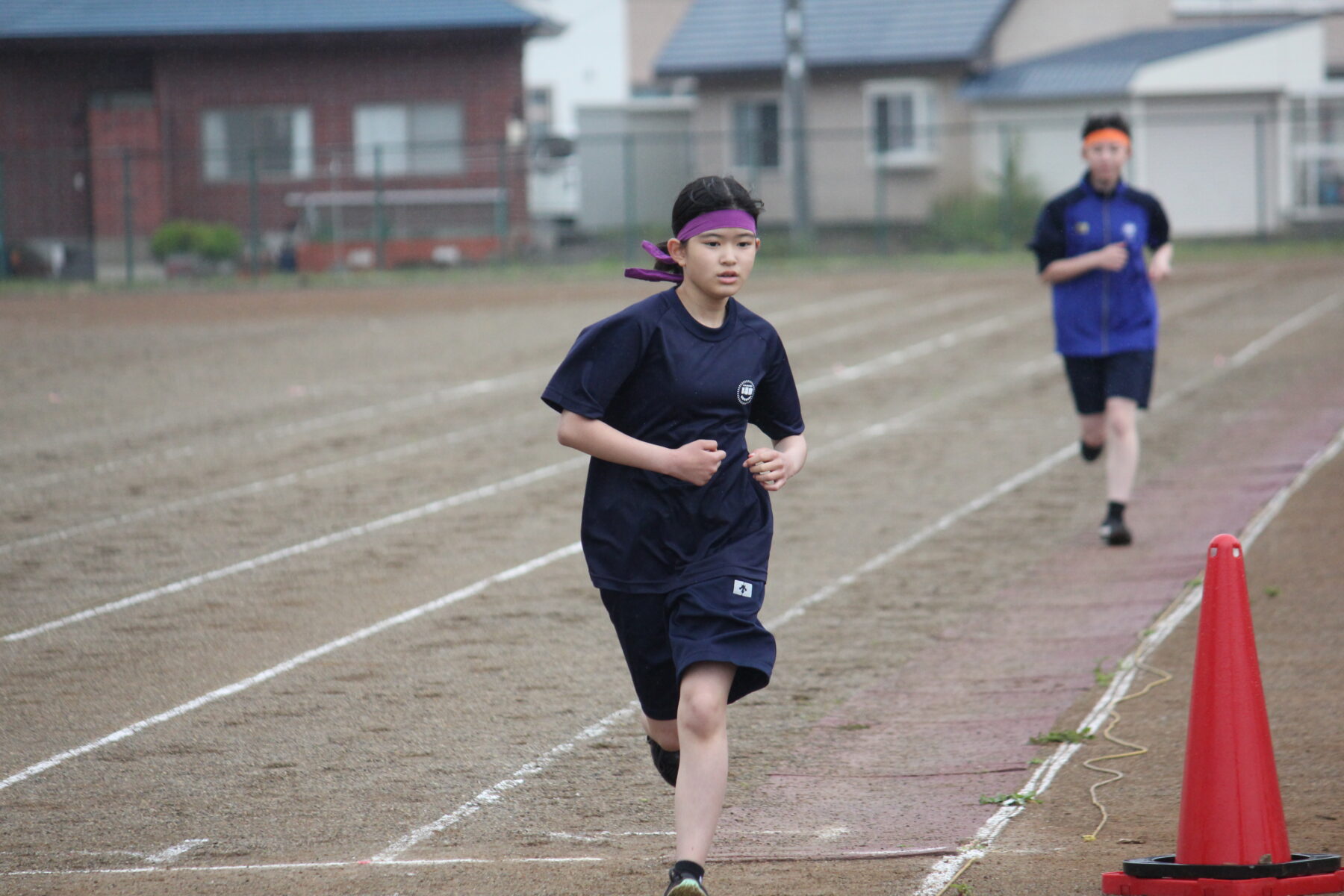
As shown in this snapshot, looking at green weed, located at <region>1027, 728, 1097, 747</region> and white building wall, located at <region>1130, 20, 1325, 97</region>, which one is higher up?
white building wall, located at <region>1130, 20, 1325, 97</region>

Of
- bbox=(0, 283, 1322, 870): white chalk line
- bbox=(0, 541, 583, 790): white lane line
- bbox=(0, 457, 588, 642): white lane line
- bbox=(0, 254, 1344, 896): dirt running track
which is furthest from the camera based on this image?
bbox=(0, 457, 588, 642): white lane line

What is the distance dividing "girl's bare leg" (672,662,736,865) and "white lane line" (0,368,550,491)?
8.68 m

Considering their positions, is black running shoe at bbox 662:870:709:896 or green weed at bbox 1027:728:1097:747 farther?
green weed at bbox 1027:728:1097:747

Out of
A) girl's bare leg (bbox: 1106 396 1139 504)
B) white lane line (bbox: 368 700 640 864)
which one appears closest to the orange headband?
girl's bare leg (bbox: 1106 396 1139 504)

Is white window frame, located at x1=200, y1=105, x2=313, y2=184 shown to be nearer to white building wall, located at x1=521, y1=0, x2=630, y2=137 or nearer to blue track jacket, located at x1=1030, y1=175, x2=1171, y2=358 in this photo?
white building wall, located at x1=521, y1=0, x2=630, y2=137

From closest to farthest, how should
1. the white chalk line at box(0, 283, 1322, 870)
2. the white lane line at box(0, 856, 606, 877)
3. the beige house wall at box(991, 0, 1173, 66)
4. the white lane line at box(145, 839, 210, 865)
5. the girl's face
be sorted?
the girl's face < the white lane line at box(0, 856, 606, 877) < the white lane line at box(145, 839, 210, 865) < the white chalk line at box(0, 283, 1322, 870) < the beige house wall at box(991, 0, 1173, 66)

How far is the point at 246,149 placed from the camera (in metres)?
35.6

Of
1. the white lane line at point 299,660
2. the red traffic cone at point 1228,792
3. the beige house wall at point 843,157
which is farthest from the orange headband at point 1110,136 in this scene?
the beige house wall at point 843,157

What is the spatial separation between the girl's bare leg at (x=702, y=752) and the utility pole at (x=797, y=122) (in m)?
27.5

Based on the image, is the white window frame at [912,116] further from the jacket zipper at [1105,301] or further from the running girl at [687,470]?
the running girl at [687,470]

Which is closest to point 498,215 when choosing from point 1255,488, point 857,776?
point 1255,488

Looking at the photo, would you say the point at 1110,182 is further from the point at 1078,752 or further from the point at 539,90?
the point at 539,90

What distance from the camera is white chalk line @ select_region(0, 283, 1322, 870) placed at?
5.11 meters

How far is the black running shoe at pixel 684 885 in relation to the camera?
392 centimetres
